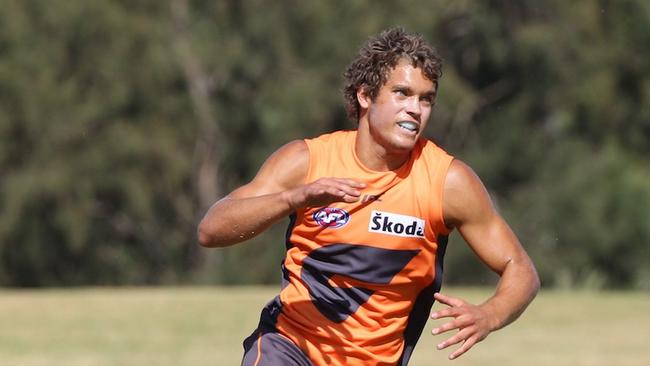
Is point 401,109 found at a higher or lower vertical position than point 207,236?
higher

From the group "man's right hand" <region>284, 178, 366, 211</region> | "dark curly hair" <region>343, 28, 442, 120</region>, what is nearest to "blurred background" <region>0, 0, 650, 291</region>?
"dark curly hair" <region>343, 28, 442, 120</region>

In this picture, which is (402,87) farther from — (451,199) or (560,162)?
(560,162)

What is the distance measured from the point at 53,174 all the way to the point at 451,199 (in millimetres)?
29591

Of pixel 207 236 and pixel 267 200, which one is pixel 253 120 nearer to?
pixel 207 236

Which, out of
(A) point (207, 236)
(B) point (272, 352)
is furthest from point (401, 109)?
(B) point (272, 352)

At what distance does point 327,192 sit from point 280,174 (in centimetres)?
82

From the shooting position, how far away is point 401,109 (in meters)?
6.02

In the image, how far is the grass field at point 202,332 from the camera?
14.8 metres

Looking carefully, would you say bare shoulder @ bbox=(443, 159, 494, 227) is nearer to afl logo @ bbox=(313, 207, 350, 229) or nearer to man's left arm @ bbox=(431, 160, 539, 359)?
man's left arm @ bbox=(431, 160, 539, 359)

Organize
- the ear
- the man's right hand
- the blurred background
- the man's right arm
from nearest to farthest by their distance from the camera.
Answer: the man's right hand, the man's right arm, the ear, the blurred background

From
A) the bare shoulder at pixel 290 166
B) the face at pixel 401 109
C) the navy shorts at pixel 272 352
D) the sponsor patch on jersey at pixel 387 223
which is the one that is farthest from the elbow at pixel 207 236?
the face at pixel 401 109

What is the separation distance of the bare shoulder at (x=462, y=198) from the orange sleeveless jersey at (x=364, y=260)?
4cm

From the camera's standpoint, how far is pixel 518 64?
123ft

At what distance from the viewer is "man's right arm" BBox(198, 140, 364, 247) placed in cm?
543
